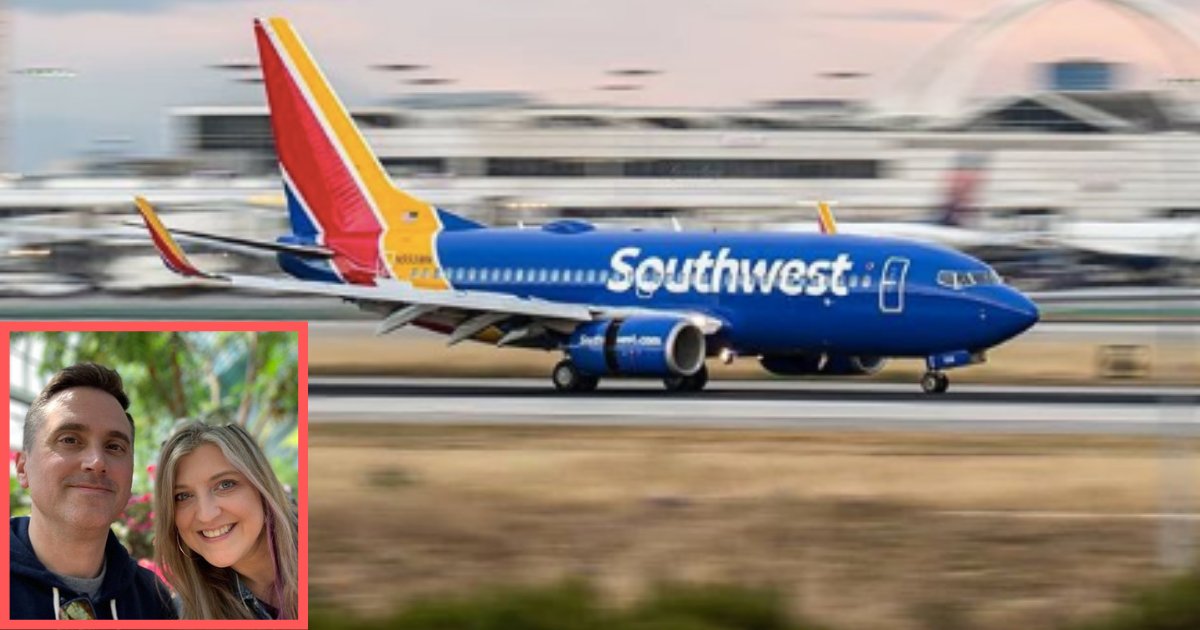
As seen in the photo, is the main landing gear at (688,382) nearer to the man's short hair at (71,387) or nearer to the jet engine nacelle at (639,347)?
the jet engine nacelle at (639,347)

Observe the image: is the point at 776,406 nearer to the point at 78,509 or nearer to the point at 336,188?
the point at 336,188

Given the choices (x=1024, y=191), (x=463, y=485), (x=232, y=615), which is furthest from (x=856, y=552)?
(x=1024, y=191)

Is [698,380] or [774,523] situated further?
[698,380]

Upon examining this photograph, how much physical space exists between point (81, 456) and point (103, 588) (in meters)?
0.72

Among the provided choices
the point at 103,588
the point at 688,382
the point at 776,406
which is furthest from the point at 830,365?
the point at 103,588

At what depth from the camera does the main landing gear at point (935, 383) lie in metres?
36.4

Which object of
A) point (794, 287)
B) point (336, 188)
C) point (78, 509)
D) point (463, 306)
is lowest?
point (78, 509)

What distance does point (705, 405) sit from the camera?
33.7 meters

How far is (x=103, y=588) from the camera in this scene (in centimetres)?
806

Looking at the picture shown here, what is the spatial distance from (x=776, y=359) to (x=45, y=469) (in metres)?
31.7

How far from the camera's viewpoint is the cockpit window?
35969 millimetres

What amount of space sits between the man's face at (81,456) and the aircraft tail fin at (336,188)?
33.6 m

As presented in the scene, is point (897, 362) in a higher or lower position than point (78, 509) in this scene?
higher

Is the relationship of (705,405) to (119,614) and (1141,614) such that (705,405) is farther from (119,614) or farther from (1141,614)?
(119,614)
